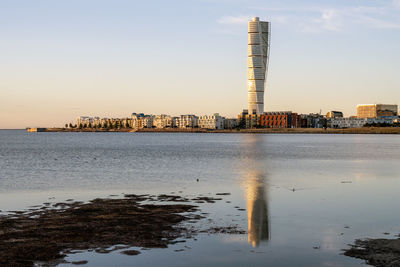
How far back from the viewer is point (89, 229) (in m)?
16.3

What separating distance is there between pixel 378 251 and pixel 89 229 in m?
9.32

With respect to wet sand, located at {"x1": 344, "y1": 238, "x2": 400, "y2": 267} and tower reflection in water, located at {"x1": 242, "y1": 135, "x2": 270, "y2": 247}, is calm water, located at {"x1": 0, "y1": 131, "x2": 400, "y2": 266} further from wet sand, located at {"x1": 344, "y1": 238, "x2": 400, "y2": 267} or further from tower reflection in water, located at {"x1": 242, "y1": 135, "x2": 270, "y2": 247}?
wet sand, located at {"x1": 344, "y1": 238, "x2": 400, "y2": 267}

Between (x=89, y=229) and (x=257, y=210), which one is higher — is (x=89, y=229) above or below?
above

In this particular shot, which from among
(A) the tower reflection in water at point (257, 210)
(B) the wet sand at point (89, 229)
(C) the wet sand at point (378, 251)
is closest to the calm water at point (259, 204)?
(A) the tower reflection in water at point (257, 210)

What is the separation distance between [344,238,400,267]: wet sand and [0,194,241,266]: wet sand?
4.04m

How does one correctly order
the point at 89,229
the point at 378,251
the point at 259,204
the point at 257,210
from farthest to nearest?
1. the point at 259,204
2. the point at 257,210
3. the point at 89,229
4. the point at 378,251

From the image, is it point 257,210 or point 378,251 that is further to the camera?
point 257,210

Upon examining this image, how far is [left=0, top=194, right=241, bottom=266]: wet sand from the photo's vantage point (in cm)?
1336

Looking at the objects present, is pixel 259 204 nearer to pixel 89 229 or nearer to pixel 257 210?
pixel 257 210

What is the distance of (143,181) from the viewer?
3350cm

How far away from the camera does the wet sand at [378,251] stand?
483 inches

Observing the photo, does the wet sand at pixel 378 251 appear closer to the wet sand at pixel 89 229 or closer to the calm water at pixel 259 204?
the calm water at pixel 259 204

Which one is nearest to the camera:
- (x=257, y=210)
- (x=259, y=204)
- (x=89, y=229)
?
(x=89, y=229)

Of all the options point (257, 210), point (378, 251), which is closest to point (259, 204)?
point (257, 210)
